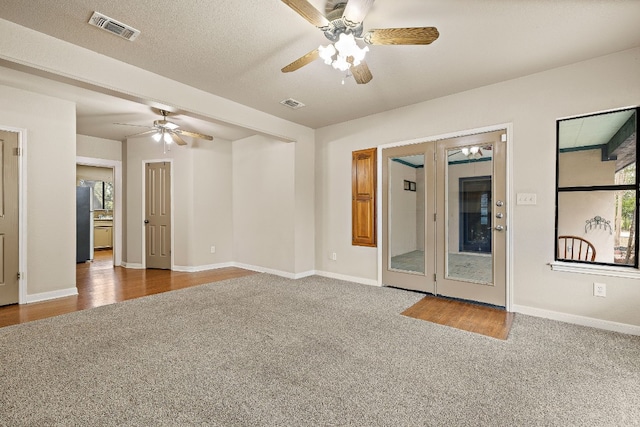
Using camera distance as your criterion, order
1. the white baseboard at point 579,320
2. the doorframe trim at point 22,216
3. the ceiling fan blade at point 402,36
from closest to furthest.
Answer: the ceiling fan blade at point 402,36
the white baseboard at point 579,320
the doorframe trim at point 22,216

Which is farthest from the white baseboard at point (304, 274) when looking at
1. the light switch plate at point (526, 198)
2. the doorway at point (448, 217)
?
the light switch plate at point (526, 198)

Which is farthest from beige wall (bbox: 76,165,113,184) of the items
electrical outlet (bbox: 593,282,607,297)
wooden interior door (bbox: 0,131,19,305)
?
electrical outlet (bbox: 593,282,607,297)

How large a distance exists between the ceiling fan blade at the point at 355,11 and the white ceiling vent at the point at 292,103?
1973 mm

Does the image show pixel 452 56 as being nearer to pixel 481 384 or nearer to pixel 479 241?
pixel 479 241

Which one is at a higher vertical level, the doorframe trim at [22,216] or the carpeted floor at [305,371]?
the doorframe trim at [22,216]

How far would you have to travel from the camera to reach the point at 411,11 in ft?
7.25

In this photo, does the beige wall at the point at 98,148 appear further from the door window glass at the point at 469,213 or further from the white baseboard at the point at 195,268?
the door window glass at the point at 469,213

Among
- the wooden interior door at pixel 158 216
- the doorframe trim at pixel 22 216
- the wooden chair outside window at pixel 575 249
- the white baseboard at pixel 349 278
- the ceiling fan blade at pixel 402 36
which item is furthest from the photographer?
the wooden interior door at pixel 158 216

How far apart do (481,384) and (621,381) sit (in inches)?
38.7

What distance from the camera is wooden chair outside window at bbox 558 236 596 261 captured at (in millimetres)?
2982

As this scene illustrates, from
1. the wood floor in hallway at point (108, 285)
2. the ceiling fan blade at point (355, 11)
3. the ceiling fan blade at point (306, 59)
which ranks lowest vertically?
the wood floor in hallway at point (108, 285)

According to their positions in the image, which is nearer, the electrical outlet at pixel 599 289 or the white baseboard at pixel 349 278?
the electrical outlet at pixel 599 289

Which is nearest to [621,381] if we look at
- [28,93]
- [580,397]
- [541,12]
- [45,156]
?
[580,397]

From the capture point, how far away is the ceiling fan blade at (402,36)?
1.93 m
